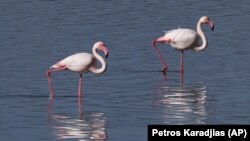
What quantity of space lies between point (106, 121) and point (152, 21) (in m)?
10.1

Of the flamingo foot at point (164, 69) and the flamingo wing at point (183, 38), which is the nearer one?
the flamingo foot at point (164, 69)

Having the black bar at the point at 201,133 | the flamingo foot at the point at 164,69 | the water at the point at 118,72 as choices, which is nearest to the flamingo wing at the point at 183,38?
the water at the point at 118,72

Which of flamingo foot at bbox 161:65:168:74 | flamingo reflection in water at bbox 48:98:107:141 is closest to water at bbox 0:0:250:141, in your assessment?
flamingo reflection in water at bbox 48:98:107:141

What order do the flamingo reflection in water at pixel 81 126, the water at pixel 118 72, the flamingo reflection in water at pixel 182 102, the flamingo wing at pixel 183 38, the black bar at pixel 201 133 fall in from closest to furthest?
the black bar at pixel 201 133, the flamingo reflection in water at pixel 81 126, the water at pixel 118 72, the flamingo reflection in water at pixel 182 102, the flamingo wing at pixel 183 38

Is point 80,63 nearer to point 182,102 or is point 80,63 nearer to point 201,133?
point 182,102

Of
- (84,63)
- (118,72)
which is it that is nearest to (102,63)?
(84,63)

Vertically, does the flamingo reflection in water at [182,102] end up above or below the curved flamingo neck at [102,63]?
below

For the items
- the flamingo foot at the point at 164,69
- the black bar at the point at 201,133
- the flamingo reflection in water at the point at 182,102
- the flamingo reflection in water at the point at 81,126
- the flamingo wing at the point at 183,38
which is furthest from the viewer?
the flamingo wing at the point at 183,38

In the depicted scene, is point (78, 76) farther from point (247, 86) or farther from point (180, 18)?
point (180, 18)

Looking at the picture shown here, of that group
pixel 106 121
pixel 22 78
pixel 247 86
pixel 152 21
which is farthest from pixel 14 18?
pixel 106 121

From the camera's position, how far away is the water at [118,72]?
17.2 meters

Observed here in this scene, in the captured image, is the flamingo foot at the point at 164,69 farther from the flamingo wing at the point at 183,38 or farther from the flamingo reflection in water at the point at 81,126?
the flamingo reflection in water at the point at 81,126

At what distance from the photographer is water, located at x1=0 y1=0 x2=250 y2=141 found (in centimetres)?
1719

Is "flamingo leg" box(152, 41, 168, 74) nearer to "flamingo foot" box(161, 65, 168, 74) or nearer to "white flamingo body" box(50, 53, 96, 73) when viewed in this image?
"flamingo foot" box(161, 65, 168, 74)
